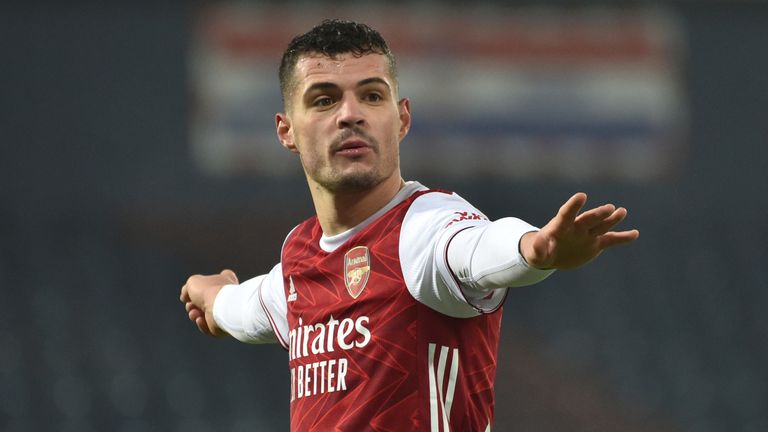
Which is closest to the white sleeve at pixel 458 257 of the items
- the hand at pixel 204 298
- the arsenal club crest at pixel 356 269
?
the arsenal club crest at pixel 356 269

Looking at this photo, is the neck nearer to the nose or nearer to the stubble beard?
the stubble beard

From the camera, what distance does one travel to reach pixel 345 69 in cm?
297

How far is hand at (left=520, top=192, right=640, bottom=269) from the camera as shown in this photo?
7.07 feet

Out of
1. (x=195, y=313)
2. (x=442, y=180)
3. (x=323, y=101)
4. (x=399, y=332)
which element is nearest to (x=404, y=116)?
(x=323, y=101)

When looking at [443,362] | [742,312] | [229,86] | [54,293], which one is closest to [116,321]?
[54,293]

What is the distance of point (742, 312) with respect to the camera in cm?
1192

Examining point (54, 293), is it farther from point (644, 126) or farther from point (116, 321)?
point (644, 126)

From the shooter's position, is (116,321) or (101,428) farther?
(116,321)

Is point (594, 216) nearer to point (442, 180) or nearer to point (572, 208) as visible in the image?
point (572, 208)

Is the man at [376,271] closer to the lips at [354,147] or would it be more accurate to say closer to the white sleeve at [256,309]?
the lips at [354,147]

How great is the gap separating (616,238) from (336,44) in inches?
42.5

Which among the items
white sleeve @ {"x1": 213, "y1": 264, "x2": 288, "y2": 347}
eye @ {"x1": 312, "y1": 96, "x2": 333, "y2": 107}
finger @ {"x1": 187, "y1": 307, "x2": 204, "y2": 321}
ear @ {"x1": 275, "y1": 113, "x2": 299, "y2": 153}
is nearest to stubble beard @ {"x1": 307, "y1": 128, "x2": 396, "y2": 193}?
eye @ {"x1": 312, "y1": 96, "x2": 333, "y2": 107}

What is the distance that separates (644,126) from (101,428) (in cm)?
616

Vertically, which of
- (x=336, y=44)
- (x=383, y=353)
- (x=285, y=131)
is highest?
(x=336, y=44)
